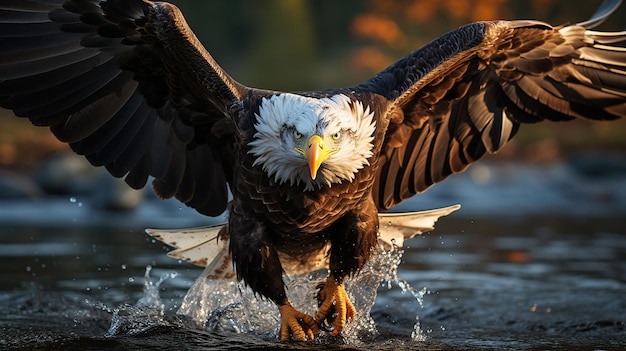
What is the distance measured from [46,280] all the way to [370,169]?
2963 mm

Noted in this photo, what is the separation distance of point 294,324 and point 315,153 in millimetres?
1166

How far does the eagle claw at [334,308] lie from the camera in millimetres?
5031

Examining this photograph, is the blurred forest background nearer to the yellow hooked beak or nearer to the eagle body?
the eagle body

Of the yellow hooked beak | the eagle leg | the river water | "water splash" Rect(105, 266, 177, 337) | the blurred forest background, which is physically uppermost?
the blurred forest background

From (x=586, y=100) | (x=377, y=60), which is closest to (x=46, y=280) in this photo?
(x=586, y=100)

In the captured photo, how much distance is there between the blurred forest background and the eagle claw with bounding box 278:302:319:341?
1171 centimetres

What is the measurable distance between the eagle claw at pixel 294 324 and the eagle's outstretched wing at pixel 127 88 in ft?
3.07

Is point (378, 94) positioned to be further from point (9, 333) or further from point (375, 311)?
point (9, 333)

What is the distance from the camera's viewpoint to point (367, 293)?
5336 mm

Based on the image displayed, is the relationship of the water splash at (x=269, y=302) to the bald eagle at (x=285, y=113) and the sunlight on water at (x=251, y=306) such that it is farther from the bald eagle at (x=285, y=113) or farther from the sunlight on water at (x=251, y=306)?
the bald eagle at (x=285, y=113)

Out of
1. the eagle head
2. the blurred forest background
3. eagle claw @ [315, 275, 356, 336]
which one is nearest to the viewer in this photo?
the eagle head

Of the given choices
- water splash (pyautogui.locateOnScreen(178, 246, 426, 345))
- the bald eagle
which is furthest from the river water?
the bald eagle

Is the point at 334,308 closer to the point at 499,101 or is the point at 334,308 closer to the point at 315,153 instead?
the point at 315,153

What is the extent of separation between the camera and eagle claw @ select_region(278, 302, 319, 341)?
484cm
